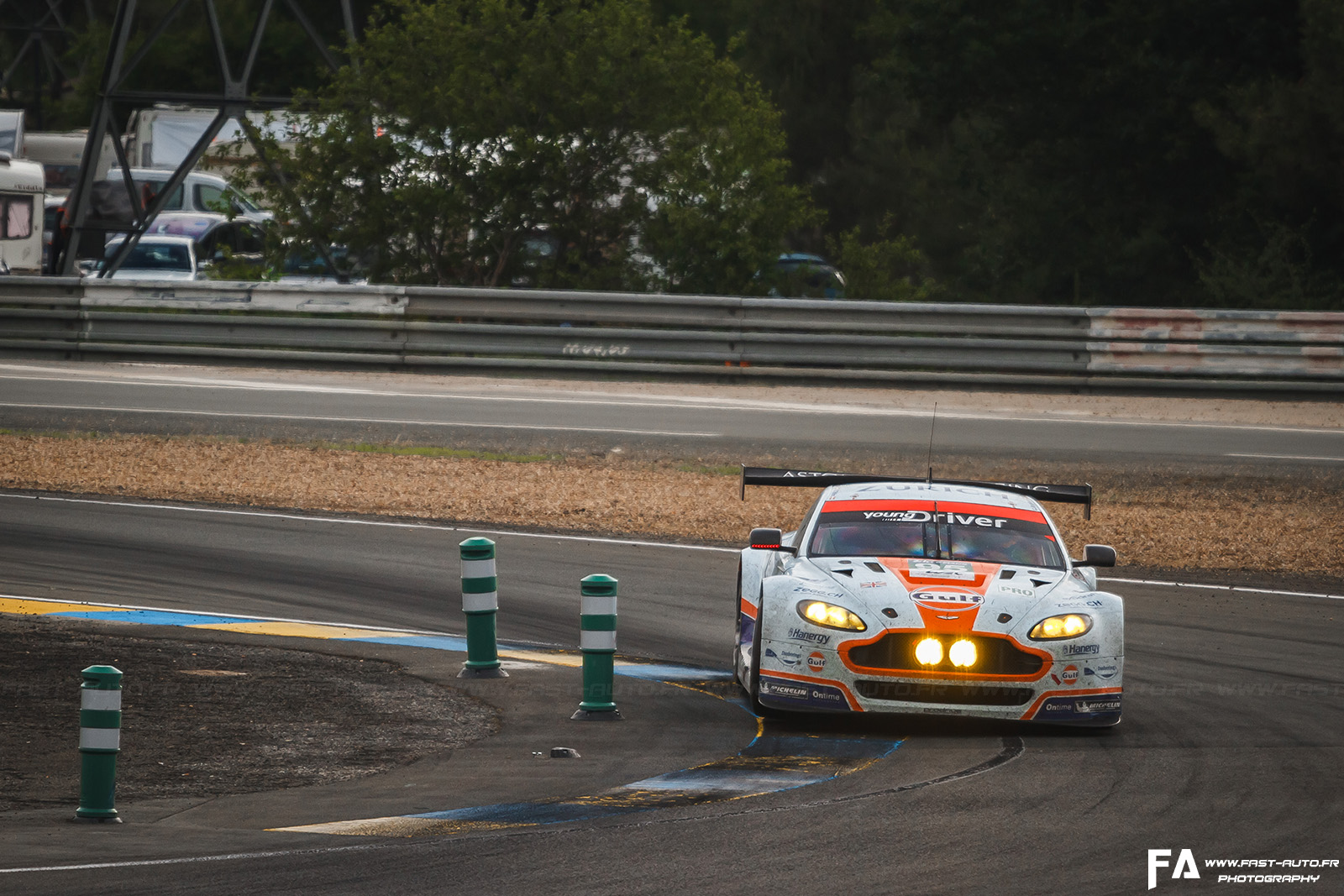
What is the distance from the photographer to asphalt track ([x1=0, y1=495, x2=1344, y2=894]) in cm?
612

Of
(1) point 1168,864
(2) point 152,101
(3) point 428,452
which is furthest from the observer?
(2) point 152,101

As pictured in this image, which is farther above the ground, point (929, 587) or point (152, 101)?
point (152, 101)

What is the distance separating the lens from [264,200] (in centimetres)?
2698

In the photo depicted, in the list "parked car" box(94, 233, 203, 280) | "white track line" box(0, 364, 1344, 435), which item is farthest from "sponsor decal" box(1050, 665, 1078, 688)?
"parked car" box(94, 233, 203, 280)

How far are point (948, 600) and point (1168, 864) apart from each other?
284 centimetres

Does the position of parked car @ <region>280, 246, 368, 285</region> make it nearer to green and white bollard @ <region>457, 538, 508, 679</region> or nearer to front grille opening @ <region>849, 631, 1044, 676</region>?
green and white bollard @ <region>457, 538, 508, 679</region>

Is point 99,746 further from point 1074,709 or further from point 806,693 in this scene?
point 1074,709

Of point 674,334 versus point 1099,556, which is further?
point 674,334

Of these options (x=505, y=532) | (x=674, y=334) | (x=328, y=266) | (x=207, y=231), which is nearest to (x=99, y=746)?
(x=505, y=532)

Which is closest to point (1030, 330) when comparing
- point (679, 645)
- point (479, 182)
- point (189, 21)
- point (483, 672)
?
point (479, 182)

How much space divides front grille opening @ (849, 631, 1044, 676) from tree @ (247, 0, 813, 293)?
55.6 ft

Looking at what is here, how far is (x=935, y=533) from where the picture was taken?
32.4 ft

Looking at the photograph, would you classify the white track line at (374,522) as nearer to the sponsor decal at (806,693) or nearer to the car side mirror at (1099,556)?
the car side mirror at (1099,556)

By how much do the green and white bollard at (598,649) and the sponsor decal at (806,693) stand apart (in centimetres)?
81
